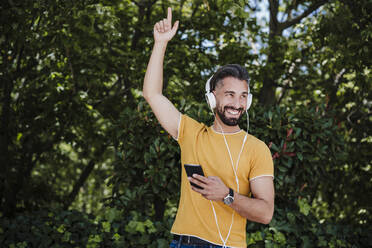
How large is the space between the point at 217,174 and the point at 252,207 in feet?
0.92

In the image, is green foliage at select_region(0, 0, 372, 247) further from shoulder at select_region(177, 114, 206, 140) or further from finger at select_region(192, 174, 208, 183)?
finger at select_region(192, 174, 208, 183)

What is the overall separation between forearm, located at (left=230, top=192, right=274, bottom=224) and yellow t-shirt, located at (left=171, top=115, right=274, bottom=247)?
0.50ft

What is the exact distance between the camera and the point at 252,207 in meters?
1.90

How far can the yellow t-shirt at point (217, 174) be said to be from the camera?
2.02 metres

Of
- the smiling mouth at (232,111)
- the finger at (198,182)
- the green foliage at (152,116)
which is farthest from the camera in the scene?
the green foliage at (152,116)

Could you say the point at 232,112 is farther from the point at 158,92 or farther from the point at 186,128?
the point at 158,92

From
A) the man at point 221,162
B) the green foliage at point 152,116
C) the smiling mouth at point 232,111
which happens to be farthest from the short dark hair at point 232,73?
the green foliage at point 152,116

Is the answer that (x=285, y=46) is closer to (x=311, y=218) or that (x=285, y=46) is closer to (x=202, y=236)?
(x=311, y=218)

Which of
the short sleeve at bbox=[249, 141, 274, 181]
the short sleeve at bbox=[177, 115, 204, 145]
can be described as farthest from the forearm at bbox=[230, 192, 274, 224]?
the short sleeve at bbox=[177, 115, 204, 145]

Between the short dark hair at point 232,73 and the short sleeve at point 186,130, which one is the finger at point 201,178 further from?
the short dark hair at point 232,73

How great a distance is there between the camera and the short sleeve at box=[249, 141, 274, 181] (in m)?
2.03

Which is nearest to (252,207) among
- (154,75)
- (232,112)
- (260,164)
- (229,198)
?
(229,198)

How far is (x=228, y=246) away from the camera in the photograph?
1.99 m

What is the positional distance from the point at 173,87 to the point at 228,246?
3.96 m
